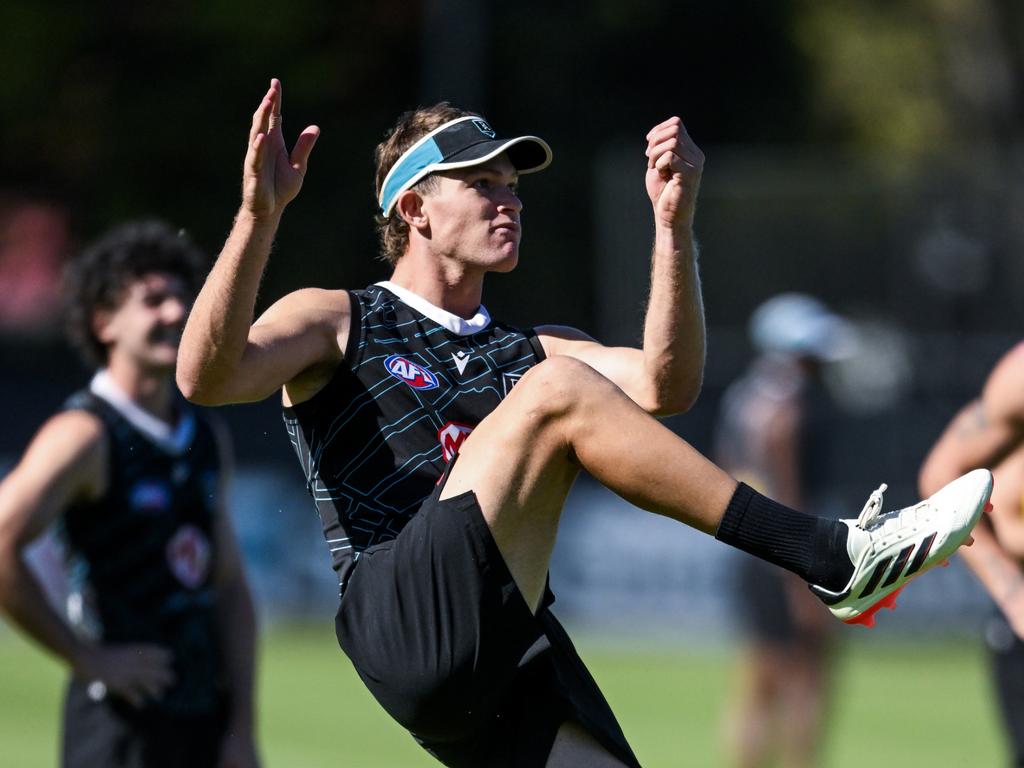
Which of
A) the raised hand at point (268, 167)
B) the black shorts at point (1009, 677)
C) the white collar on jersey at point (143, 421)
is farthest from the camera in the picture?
the white collar on jersey at point (143, 421)

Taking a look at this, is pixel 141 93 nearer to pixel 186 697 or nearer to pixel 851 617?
pixel 186 697

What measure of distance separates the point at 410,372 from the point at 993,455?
2288 mm

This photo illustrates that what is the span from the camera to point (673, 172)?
16.5 ft

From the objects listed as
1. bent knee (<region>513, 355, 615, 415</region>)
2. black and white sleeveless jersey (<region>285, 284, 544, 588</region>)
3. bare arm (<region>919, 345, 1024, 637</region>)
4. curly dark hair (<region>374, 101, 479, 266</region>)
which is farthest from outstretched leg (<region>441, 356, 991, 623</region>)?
bare arm (<region>919, 345, 1024, 637</region>)

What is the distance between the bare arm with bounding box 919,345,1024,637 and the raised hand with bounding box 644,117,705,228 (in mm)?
1736

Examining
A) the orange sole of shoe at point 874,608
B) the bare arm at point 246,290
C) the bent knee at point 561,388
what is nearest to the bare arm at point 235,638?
the bare arm at point 246,290

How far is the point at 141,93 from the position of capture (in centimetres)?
2373

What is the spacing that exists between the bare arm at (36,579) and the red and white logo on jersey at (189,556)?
10.9 inches

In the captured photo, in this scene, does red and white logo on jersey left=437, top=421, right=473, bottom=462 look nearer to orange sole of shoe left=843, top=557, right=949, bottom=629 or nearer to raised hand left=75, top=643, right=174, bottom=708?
orange sole of shoe left=843, top=557, right=949, bottom=629

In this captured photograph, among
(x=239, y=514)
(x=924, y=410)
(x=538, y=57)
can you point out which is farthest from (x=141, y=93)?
(x=924, y=410)

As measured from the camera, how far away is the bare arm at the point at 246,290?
467 centimetres

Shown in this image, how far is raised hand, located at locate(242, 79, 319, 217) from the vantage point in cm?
467

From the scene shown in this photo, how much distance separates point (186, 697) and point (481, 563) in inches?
70.1

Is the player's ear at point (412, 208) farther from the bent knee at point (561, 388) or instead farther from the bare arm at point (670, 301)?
the bent knee at point (561, 388)
